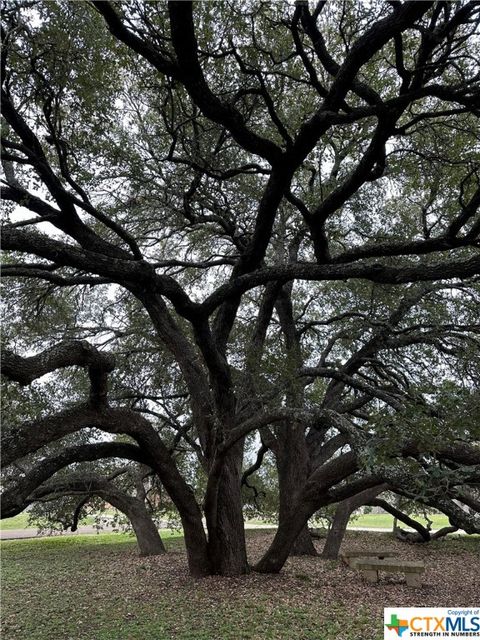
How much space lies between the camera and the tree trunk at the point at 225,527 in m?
7.05

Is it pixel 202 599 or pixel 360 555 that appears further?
pixel 360 555

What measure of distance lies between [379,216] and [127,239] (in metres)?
4.43

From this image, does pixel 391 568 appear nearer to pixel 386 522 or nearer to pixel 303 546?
pixel 303 546

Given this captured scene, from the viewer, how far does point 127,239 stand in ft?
19.5

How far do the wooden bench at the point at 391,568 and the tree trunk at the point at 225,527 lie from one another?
1.76 meters

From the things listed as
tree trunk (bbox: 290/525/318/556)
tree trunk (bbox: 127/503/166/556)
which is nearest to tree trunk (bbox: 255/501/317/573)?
tree trunk (bbox: 290/525/318/556)

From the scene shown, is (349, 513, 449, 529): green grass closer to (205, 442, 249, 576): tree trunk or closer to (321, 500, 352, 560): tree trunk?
(321, 500, 352, 560): tree trunk

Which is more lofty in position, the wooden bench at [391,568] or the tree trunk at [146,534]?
the tree trunk at [146,534]

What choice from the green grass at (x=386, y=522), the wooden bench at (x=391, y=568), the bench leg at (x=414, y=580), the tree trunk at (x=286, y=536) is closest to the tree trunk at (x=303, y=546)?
the wooden bench at (x=391, y=568)

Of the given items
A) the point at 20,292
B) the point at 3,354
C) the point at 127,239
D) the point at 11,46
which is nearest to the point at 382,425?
the point at 3,354

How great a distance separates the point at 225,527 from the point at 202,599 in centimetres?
116

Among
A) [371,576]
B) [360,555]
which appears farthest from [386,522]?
[371,576]

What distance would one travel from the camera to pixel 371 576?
7566mm

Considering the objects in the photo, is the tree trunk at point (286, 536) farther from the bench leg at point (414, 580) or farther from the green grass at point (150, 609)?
the bench leg at point (414, 580)
